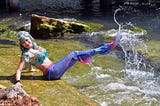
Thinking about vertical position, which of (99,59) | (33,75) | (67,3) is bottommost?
(67,3)

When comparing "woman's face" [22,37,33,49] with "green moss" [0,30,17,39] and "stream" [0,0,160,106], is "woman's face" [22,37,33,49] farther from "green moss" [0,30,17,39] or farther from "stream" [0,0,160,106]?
"green moss" [0,30,17,39]

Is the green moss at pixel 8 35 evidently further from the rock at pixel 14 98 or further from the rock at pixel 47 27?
the rock at pixel 14 98

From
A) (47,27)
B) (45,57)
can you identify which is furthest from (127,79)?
(47,27)

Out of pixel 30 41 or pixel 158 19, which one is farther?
pixel 158 19

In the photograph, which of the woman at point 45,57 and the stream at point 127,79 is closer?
the woman at point 45,57

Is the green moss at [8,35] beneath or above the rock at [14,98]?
beneath

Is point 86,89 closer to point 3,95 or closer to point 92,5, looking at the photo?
point 3,95

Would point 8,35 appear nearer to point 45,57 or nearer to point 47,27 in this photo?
point 47,27

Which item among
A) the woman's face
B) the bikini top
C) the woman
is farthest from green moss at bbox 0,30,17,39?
the woman's face

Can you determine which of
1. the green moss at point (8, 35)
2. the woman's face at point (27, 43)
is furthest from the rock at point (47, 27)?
the woman's face at point (27, 43)

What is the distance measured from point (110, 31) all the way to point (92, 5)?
1155 centimetres

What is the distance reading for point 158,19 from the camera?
2305cm

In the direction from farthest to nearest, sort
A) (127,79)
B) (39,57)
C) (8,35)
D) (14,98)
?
(8,35), (127,79), (39,57), (14,98)

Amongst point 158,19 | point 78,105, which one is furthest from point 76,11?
point 78,105
